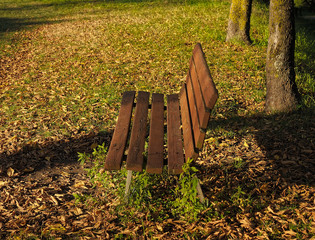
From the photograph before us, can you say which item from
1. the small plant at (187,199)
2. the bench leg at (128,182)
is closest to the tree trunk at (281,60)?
the small plant at (187,199)

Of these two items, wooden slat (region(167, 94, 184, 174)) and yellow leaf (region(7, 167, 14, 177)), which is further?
yellow leaf (region(7, 167, 14, 177))

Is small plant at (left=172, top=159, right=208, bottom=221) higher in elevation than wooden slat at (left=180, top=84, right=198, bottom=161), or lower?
lower

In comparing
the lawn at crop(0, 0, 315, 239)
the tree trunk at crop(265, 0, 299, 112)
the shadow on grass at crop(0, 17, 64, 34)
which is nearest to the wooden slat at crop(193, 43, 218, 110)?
the lawn at crop(0, 0, 315, 239)

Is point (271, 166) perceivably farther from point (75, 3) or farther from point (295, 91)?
point (75, 3)

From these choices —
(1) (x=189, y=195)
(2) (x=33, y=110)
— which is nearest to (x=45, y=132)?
(2) (x=33, y=110)

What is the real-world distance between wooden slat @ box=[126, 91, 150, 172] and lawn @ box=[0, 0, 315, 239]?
283 mm

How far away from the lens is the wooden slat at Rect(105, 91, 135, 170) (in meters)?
2.84

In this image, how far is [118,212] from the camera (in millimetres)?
3145

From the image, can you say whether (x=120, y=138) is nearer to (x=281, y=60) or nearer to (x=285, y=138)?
(x=285, y=138)

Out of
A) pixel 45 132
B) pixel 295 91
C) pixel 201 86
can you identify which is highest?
pixel 201 86

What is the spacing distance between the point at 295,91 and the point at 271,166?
5.46 feet

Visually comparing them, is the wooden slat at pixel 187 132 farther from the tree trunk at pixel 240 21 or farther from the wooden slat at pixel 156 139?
the tree trunk at pixel 240 21

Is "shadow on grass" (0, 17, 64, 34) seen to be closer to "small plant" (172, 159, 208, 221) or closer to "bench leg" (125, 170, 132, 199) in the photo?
"bench leg" (125, 170, 132, 199)

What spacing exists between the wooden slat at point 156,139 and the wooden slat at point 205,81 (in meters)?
0.64
